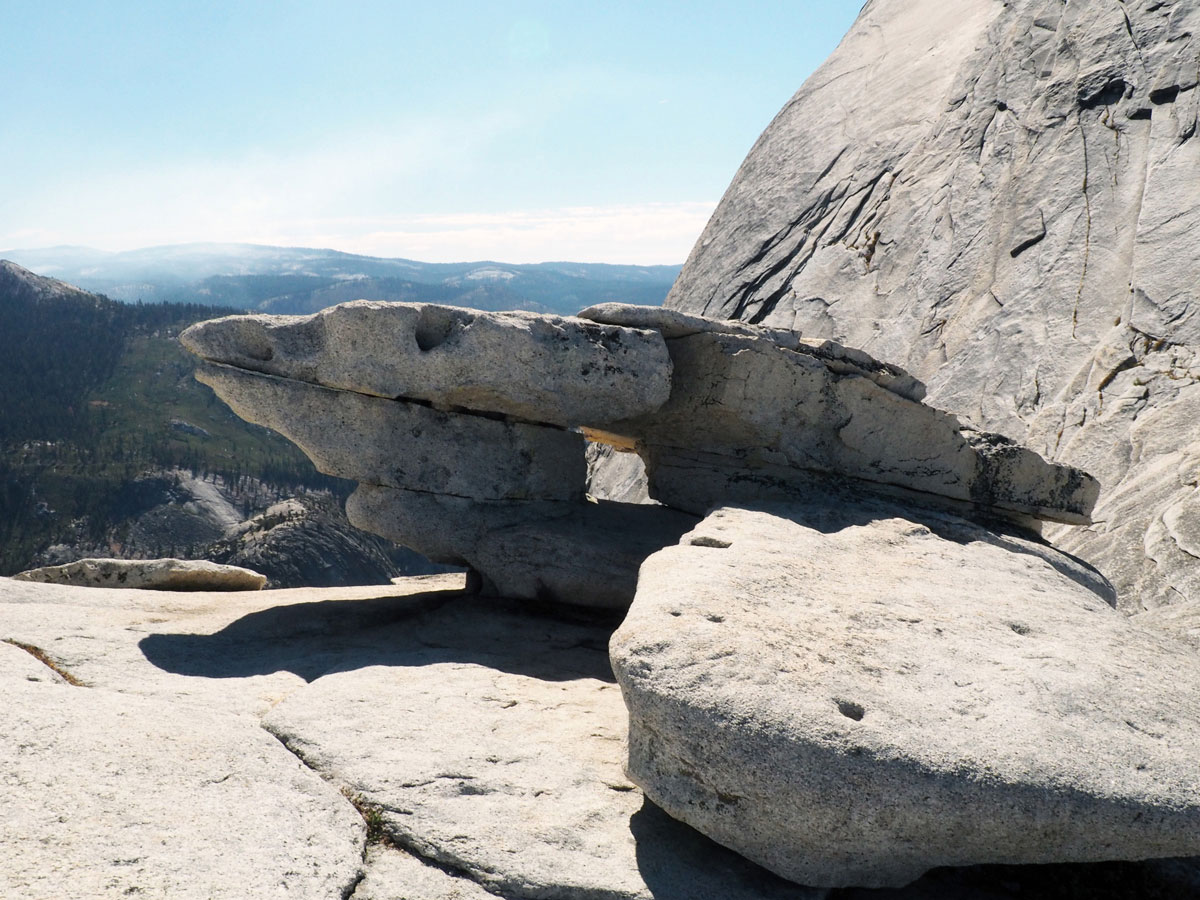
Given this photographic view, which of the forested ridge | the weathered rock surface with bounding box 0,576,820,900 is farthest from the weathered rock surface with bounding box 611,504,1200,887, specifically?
the forested ridge

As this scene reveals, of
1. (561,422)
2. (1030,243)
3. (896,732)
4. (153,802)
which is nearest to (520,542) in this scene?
(561,422)

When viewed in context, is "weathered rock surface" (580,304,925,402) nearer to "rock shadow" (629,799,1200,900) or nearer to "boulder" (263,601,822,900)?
"boulder" (263,601,822,900)

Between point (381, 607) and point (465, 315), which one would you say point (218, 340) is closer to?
point (465, 315)

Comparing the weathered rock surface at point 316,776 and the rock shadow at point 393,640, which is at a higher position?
the weathered rock surface at point 316,776

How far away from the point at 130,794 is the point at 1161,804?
761cm

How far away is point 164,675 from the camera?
9516 mm

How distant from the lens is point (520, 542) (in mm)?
12773

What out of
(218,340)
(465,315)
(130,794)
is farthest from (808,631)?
(218,340)

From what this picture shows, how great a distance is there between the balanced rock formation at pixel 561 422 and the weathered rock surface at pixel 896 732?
4.38 m

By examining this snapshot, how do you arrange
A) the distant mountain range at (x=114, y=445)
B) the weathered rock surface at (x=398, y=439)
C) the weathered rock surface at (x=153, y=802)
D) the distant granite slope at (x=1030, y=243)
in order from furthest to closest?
1. the distant mountain range at (x=114, y=445)
2. the distant granite slope at (x=1030, y=243)
3. the weathered rock surface at (x=398, y=439)
4. the weathered rock surface at (x=153, y=802)

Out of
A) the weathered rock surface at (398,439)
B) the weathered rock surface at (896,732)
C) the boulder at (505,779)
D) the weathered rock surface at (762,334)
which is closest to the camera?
the weathered rock surface at (896,732)

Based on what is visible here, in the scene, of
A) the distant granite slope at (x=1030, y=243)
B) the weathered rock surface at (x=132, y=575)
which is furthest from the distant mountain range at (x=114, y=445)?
the weathered rock surface at (x=132, y=575)

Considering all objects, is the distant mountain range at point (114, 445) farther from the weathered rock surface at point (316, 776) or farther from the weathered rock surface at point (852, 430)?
the weathered rock surface at point (316, 776)

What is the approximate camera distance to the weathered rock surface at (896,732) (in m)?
6.34
